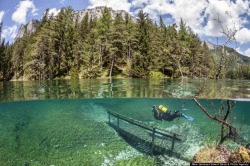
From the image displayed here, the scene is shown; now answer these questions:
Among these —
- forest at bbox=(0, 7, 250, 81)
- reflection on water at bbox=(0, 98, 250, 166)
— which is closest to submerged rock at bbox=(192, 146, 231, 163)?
reflection on water at bbox=(0, 98, 250, 166)

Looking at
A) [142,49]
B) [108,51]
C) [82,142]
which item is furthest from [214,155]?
[108,51]

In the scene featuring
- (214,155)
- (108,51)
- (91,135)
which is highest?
(108,51)

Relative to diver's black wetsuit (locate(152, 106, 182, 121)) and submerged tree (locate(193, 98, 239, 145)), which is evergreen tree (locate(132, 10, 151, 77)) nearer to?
diver's black wetsuit (locate(152, 106, 182, 121))

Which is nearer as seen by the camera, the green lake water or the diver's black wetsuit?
the green lake water

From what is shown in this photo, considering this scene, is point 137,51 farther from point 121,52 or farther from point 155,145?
point 155,145

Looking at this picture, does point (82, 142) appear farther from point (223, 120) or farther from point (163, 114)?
point (223, 120)

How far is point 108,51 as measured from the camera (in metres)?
68.1

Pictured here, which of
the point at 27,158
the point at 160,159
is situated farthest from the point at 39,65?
the point at 160,159

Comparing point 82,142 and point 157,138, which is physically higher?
point 157,138

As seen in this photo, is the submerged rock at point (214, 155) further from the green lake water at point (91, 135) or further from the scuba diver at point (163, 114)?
the scuba diver at point (163, 114)

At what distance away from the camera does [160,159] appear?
18.6 meters

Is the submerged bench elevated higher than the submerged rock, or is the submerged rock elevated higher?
the submerged rock

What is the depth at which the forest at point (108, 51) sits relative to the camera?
2485 inches

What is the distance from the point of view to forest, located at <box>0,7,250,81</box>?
207ft
